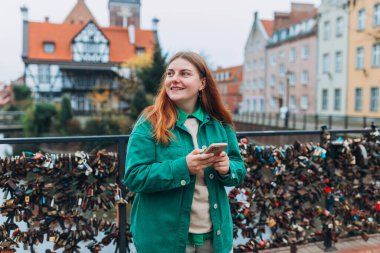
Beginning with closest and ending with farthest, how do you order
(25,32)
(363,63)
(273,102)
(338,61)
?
(363,63) < (338,61) < (25,32) < (273,102)

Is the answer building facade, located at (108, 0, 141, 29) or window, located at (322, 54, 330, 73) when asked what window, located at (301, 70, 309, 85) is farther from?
building facade, located at (108, 0, 141, 29)

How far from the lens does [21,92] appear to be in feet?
132

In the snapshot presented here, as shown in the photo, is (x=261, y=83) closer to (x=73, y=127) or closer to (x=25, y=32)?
(x=73, y=127)

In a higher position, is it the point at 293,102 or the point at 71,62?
the point at 71,62

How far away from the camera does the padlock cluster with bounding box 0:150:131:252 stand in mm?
2871

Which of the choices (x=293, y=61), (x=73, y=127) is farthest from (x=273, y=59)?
(x=73, y=127)

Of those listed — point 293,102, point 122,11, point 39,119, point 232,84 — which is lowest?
point 39,119

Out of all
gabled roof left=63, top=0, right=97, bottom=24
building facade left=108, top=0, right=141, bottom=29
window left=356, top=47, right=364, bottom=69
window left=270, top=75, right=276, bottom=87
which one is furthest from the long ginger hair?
building facade left=108, top=0, right=141, bottom=29

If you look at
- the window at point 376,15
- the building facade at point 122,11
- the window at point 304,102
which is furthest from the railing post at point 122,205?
the building facade at point 122,11

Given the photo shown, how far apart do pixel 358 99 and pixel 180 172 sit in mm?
31864

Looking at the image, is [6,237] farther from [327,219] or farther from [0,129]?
[0,129]

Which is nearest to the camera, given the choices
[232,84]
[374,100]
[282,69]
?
[374,100]

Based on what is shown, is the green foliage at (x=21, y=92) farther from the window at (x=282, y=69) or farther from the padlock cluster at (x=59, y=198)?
the padlock cluster at (x=59, y=198)

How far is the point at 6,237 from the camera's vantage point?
9.52 ft
